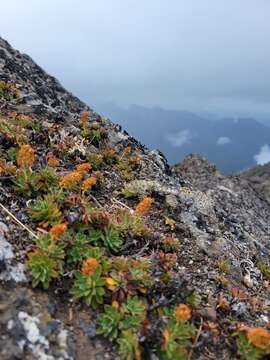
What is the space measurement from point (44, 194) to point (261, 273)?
516 cm

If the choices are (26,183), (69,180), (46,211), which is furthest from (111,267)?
(26,183)

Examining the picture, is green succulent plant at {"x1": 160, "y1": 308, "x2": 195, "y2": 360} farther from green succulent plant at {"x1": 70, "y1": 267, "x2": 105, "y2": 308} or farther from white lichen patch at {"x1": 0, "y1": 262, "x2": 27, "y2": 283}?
white lichen patch at {"x1": 0, "y1": 262, "x2": 27, "y2": 283}

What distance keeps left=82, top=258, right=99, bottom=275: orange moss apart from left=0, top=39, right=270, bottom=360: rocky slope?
1cm

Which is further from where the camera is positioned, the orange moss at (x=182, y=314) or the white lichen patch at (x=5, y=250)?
the white lichen patch at (x=5, y=250)

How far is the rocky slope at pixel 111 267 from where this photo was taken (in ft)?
24.8

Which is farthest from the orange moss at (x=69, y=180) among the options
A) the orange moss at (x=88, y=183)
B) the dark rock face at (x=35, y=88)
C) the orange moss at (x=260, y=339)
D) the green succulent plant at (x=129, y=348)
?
the dark rock face at (x=35, y=88)

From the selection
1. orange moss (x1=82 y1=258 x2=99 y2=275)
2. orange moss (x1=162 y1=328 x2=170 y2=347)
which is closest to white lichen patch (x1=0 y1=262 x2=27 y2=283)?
orange moss (x1=82 y1=258 x2=99 y2=275)

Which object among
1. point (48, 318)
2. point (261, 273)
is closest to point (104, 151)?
point (261, 273)

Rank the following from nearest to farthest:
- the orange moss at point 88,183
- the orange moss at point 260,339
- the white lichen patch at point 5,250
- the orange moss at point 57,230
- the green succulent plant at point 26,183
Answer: the orange moss at point 260,339 → the white lichen patch at point 5,250 → the orange moss at point 57,230 → the green succulent plant at point 26,183 → the orange moss at point 88,183

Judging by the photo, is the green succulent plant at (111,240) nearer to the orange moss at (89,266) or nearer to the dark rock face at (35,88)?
the orange moss at (89,266)

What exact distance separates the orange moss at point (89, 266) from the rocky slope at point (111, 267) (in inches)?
0.6

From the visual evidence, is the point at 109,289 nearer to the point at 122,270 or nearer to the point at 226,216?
the point at 122,270

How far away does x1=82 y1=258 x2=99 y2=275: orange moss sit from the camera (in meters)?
8.02

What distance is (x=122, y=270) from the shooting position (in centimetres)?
851
